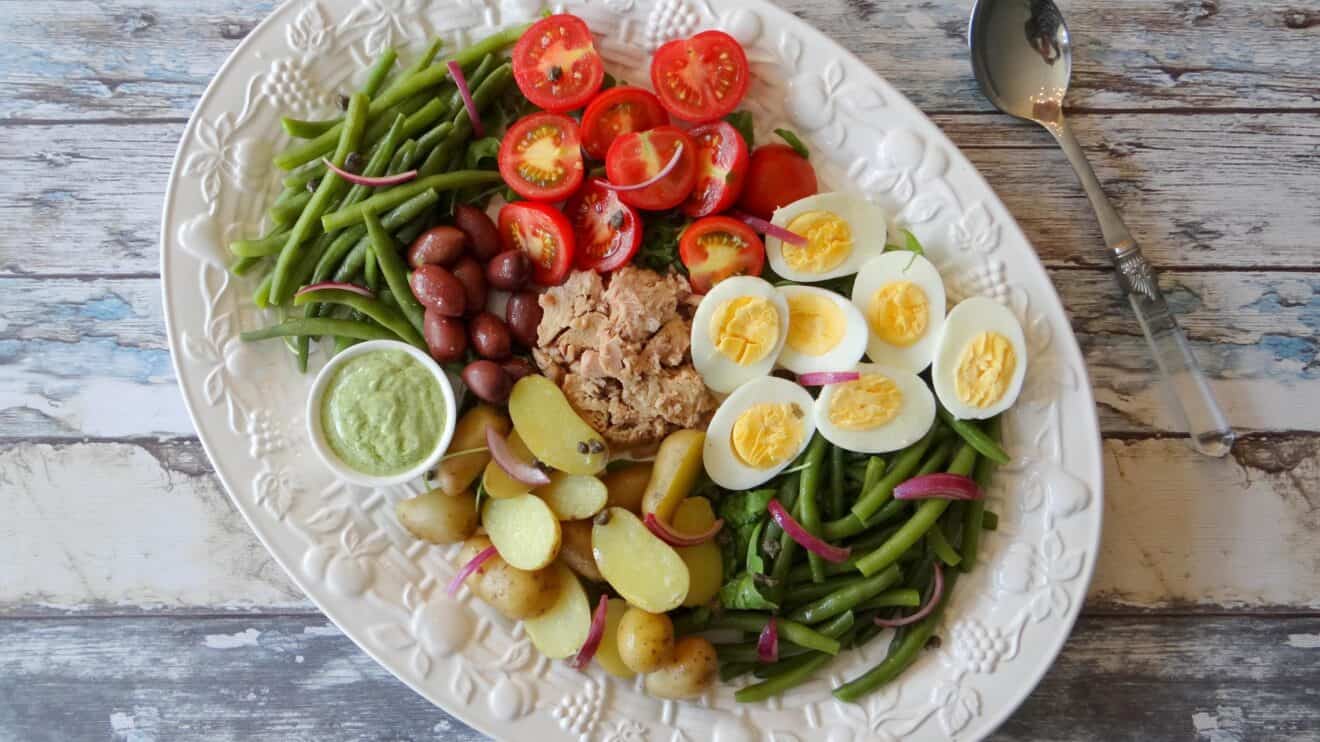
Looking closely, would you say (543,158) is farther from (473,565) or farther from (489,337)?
(473,565)

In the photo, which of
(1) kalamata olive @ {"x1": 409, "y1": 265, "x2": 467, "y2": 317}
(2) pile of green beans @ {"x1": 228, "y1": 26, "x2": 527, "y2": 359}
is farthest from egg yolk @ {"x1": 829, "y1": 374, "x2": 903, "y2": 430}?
(2) pile of green beans @ {"x1": 228, "y1": 26, "x2": 527, "y2": 359}

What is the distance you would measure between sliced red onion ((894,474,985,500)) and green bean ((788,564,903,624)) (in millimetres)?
214

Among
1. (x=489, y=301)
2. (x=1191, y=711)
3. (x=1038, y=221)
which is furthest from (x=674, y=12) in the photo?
(x=1191, y=711)

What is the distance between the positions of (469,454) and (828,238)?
3.91 feet

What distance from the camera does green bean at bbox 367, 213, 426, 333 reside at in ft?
7.81

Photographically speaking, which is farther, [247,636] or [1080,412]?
[247,636]

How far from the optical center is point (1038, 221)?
270 cm

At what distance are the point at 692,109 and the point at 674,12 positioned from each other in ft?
1.07

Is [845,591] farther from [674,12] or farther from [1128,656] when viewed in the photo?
[674,12]

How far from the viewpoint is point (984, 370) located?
7.72 ft

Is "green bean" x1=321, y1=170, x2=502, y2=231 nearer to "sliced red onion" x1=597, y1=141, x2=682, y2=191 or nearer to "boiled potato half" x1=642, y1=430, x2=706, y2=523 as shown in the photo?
"sliced red onion" x1=597, y1=141, x2=682, y2=191

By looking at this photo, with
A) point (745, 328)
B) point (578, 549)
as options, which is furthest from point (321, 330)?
point (745, 328)

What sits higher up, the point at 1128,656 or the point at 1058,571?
the point at 1058,571

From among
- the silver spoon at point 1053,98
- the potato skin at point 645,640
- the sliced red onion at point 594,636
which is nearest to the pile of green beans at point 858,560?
the potato skin at point 645,640
